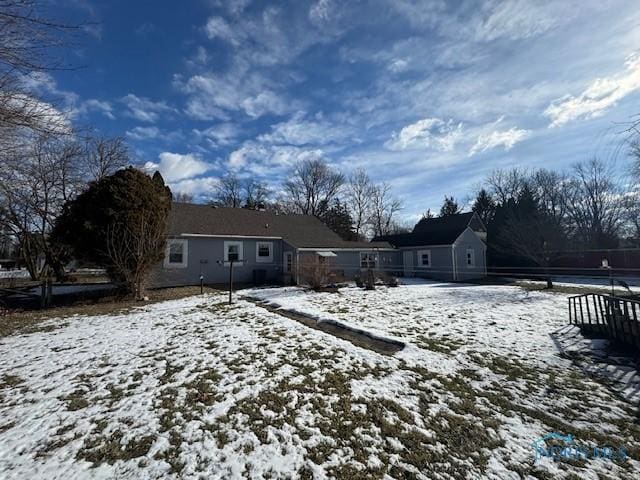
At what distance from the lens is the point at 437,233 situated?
22.5 meters

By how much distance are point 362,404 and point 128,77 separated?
33.8 ft

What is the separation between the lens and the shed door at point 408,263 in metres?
22.7

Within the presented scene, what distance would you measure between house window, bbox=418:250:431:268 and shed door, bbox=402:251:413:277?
2.51ft

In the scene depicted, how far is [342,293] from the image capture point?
→ 13750mm

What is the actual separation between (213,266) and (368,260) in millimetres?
11063

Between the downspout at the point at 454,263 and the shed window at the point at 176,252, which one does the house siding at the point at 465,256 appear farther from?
the shed window at the point at 176,252

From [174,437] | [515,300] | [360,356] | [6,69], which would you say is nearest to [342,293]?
[515,300]

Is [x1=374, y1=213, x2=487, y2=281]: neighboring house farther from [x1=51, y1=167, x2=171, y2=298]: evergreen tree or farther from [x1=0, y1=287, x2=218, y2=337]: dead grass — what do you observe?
[x1=51, y1=167, x2=171, y2=298]: evergreen tree

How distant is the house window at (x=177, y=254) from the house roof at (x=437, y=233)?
16756 millimetres

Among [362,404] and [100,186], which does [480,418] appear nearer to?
[362,404]

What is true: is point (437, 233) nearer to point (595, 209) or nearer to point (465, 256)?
point (465, 256)

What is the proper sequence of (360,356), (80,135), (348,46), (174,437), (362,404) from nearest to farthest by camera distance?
1. (174,437)
2. (362,404)
3. (80,135)
4. (360,356)
5. (348,46)

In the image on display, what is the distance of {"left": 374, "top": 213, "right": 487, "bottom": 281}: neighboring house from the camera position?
20.3 m
